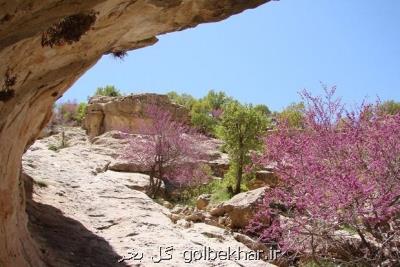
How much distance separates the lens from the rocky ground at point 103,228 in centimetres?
830

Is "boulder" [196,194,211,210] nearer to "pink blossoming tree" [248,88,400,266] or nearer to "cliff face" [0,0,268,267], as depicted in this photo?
"pink blossoming tree" [248,88,400,266]

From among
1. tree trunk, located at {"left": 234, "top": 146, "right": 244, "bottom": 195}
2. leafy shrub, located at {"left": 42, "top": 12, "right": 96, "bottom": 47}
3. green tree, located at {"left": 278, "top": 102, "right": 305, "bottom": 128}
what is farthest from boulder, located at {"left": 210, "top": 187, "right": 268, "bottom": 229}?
leafy shrub, located at {"left": 42, "top": 12, "right": 96, "bottom": 47}

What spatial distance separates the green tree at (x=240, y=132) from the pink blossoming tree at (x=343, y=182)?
30.7ft

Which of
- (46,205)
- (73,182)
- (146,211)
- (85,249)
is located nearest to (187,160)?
(73,182)

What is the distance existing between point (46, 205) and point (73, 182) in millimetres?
3365

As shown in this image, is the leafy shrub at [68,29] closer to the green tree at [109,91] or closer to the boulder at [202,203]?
the boulder at [202,203]

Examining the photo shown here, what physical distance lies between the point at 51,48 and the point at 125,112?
25827 millimetres

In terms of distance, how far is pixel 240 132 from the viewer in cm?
2006

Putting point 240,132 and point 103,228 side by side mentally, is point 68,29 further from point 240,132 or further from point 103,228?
point 240,132

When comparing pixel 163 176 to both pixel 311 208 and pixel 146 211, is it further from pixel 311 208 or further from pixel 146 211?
pixel 311 208

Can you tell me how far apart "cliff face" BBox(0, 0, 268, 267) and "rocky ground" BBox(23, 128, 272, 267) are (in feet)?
5.14

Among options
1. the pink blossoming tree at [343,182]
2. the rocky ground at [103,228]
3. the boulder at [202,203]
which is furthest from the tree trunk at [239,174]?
the pink blossoming tree at [343,182]

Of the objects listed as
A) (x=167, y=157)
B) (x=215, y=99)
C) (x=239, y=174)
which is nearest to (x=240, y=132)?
(x=239, y=174)

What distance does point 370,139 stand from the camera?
8.87 m
